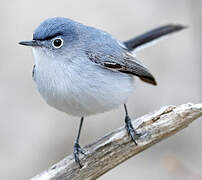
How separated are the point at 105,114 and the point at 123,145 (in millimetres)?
2169

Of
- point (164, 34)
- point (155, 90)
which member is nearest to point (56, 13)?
point (155, 90)

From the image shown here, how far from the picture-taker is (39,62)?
3340 mm

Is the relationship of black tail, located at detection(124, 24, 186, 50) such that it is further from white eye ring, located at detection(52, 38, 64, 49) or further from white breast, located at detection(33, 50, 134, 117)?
white eye ring, located at detection(52, 38, 64, 49)

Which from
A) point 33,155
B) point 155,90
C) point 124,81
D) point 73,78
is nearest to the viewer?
point 73,78

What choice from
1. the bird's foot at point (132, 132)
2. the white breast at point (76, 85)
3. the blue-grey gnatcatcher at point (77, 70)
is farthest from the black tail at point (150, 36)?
the bird's foot at point (132, 132)

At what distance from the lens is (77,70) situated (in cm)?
327

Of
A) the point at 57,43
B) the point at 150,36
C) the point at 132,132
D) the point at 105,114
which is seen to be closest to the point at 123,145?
the point at 132,132

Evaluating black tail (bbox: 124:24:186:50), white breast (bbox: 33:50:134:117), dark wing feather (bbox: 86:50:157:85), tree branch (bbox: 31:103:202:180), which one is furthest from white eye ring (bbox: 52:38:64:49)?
black tail (bbox: 124:24:186:50)

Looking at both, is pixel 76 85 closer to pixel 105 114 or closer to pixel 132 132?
pixel 132 132

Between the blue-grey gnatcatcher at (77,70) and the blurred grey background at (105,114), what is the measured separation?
157 cm

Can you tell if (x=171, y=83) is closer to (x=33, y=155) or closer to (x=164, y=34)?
(x=164, y=34)

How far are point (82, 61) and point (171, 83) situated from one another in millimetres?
2623

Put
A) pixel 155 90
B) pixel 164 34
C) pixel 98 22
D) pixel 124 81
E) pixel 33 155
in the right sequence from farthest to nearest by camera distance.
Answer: pixel 98 22, pixel 155 90, pixel 33 155, pixel 164 34, pixel 124 81

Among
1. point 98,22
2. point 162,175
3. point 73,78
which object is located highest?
point 73,78
